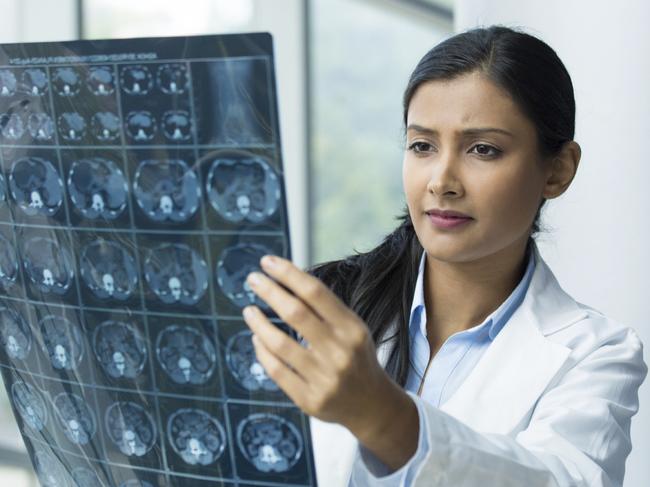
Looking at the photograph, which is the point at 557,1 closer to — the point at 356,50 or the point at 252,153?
the point at 252,153

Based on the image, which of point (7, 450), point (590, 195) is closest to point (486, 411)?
point (590, 195)

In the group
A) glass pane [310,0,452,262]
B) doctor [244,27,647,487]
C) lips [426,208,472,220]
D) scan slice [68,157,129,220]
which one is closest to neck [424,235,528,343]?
doctor [244,27,647,487]

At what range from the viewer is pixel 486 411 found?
117cm

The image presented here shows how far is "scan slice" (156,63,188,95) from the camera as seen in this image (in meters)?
0.77

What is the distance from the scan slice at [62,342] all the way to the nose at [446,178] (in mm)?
458

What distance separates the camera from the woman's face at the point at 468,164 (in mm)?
1154

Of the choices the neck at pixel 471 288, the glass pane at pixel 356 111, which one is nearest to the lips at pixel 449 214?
the neck at pixel 471 288

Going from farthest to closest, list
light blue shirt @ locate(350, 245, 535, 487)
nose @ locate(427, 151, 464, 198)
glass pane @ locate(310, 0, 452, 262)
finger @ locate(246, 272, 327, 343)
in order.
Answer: glass pane @ locate(310, 0, 452, 262) < light blue shirt @ locate(350, 245, 535, 487) < nose @ locate(427, 151, 464, 198) < finger @ locate(246, 272, 327, 343)

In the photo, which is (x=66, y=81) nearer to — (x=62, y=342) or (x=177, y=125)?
(x=177, y=125)

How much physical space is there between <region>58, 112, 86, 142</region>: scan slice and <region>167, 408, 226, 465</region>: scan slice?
254mm

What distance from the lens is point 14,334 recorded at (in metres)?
0.96

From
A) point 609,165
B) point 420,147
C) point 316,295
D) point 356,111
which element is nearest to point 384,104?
point 356,111

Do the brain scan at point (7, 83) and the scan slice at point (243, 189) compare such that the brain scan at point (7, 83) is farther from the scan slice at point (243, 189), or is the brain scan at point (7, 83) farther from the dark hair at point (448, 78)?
the dark hair at point (448, 78)

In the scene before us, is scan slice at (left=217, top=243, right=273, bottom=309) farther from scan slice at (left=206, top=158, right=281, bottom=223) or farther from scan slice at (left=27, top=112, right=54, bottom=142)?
scan slice at (left=27, top=112, right=54, bottom=142)
